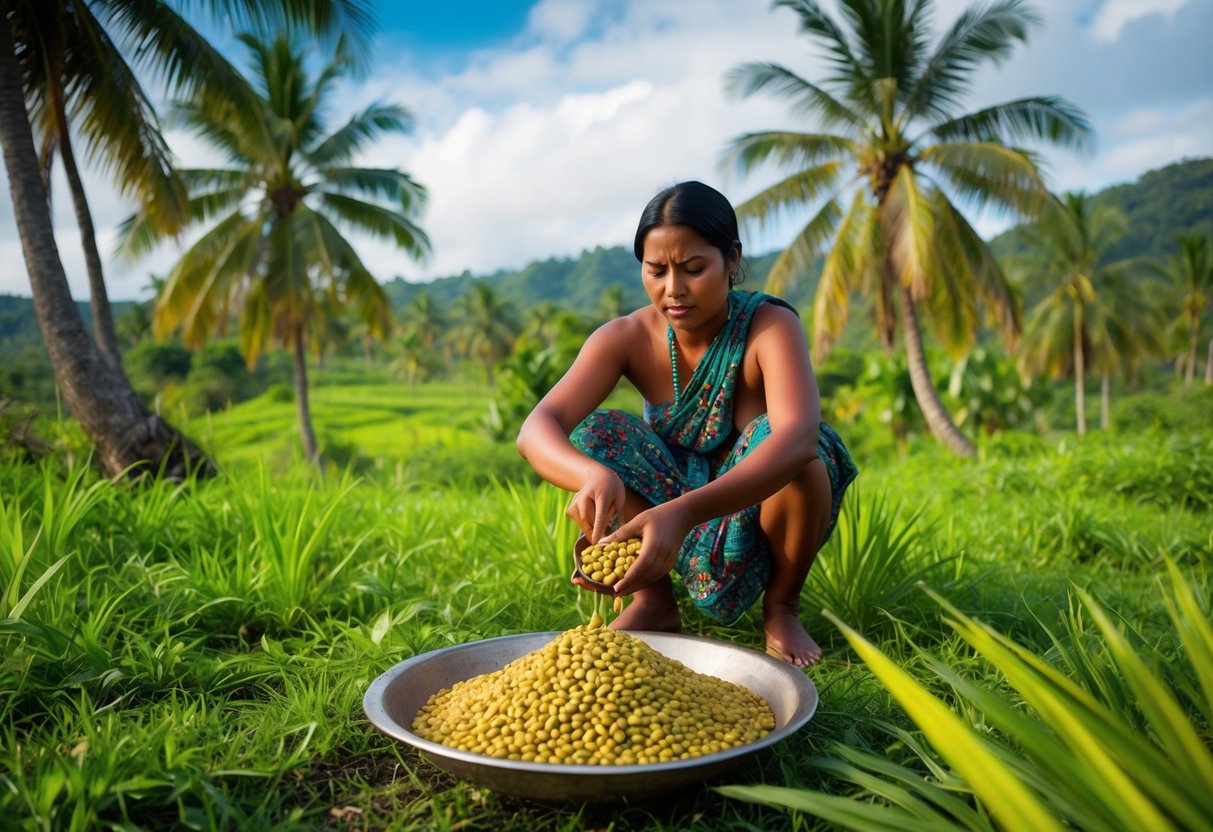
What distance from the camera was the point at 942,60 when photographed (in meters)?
11.4

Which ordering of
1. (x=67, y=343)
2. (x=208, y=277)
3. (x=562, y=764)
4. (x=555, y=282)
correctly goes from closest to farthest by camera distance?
(x=562, y=764), (x=67, y=343), (x=208, y=277), (x=555, y=282)

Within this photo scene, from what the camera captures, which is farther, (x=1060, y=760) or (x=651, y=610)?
(x=651, y=610)

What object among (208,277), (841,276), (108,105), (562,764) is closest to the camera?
(562,764)

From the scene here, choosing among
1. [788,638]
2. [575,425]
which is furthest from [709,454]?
[788,638]

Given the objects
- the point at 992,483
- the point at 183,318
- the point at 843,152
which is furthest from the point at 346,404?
the point at 992,483

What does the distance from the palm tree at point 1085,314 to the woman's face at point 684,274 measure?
88.4 ft

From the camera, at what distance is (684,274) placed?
1924 mm

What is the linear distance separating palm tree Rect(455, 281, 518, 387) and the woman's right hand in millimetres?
41341

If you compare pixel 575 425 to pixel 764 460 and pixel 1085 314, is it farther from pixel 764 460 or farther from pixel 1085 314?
pixel 1085 314

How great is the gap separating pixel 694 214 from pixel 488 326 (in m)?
42.2

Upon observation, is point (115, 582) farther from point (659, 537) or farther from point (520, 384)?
point (520, 384)

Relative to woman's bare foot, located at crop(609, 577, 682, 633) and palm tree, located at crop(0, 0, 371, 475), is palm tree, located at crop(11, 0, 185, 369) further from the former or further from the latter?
woman's bare foot, located at crop(609, 577, 682, 633)

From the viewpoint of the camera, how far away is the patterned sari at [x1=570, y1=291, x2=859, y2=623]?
210 cm

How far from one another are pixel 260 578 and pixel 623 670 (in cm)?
136
